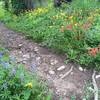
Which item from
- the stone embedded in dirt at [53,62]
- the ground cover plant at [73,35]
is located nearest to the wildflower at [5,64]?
the stone embedded in dirt at [53,62]

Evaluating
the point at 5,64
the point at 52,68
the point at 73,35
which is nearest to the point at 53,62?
the point at 52,68

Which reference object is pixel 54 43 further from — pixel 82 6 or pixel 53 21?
pixel 82 6

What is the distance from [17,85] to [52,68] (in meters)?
1.99

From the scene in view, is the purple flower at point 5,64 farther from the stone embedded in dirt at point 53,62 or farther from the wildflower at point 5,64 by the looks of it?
the stone embedded in dirt at point 53,62

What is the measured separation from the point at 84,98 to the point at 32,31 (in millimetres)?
4676

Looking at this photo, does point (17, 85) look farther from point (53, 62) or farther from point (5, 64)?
Result: point (53, 62)

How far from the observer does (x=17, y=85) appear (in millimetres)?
4977

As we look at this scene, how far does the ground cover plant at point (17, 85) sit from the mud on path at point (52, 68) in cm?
39

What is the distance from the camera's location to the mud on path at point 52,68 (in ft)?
19.8

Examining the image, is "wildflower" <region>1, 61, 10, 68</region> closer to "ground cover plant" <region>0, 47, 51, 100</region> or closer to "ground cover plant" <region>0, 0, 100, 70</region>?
"ground cover plant" <region>0, 47, 51, 100</region>

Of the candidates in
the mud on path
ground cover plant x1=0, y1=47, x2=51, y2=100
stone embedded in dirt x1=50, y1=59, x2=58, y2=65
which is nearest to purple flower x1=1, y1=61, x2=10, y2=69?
ground cover plant x1=0, y1=47, x2=51, y2=100

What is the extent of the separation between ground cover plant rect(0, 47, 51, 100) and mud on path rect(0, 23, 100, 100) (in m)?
0.39

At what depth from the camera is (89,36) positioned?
24.5 ft

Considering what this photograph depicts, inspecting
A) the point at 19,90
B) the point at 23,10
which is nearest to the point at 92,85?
the point at 19,90
